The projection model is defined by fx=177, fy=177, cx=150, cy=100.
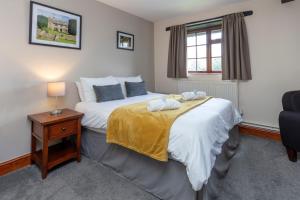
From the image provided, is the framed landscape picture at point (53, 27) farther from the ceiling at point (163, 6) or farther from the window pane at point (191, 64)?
the window pane at point (191, 64)

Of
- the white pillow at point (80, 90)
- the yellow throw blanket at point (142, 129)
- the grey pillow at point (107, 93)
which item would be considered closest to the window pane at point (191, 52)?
the grey pillow at point (107, 93)

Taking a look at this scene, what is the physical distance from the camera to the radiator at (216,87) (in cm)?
329

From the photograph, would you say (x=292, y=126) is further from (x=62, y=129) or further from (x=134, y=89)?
(x=62, y=129)

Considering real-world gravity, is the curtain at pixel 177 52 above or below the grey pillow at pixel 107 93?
above

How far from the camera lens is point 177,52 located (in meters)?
3.88

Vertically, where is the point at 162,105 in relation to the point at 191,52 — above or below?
below

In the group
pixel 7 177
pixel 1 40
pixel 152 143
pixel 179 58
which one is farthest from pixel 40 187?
pixel 179 58

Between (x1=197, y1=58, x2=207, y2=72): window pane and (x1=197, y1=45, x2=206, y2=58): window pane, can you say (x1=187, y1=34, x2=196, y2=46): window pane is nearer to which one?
(x1=197, y1=45, x2=206, y2=58): window pane

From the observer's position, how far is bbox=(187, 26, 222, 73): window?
3.53m

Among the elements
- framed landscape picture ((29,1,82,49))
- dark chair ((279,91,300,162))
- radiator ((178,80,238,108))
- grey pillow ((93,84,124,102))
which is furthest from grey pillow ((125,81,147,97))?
dark chair ((279,91,300,162))

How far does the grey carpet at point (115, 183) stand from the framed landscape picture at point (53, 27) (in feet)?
5.37

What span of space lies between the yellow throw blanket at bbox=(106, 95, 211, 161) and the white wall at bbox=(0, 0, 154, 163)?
113 cm

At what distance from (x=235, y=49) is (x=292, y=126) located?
5.45ft

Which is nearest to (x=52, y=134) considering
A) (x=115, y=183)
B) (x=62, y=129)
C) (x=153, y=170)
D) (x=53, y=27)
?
(x=62, y=129)
